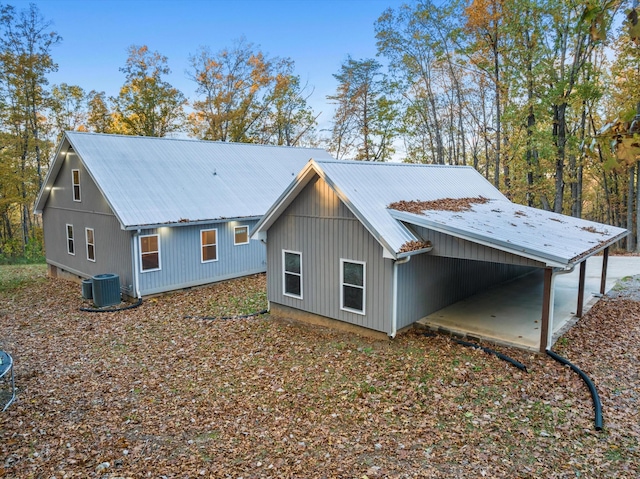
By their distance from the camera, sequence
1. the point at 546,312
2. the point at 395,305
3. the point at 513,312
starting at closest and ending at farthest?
the point at 546,312, the point at 395,305, the point at 513,312

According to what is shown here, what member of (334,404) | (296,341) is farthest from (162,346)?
(334,404)

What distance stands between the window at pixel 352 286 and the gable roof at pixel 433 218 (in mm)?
1255

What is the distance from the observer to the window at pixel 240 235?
17.4 meters

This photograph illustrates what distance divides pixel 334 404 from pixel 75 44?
2938 cm

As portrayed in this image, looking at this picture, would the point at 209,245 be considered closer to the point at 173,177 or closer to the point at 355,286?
the point at 173,177

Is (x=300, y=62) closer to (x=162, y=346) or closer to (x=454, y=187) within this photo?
(x=454, y=187)

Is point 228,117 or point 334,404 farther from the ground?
point 228,117

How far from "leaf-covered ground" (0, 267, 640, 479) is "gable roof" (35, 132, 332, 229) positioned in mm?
4970

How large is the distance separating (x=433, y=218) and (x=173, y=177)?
1085cm

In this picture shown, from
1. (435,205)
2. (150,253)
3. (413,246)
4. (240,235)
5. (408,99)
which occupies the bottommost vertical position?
(150,253)

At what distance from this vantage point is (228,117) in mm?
33031

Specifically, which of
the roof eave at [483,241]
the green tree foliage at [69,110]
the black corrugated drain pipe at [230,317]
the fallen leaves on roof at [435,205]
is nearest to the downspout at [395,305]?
the roof eave at [483,241]

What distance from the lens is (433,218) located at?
10.5 m

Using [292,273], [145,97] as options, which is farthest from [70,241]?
[145,97]
